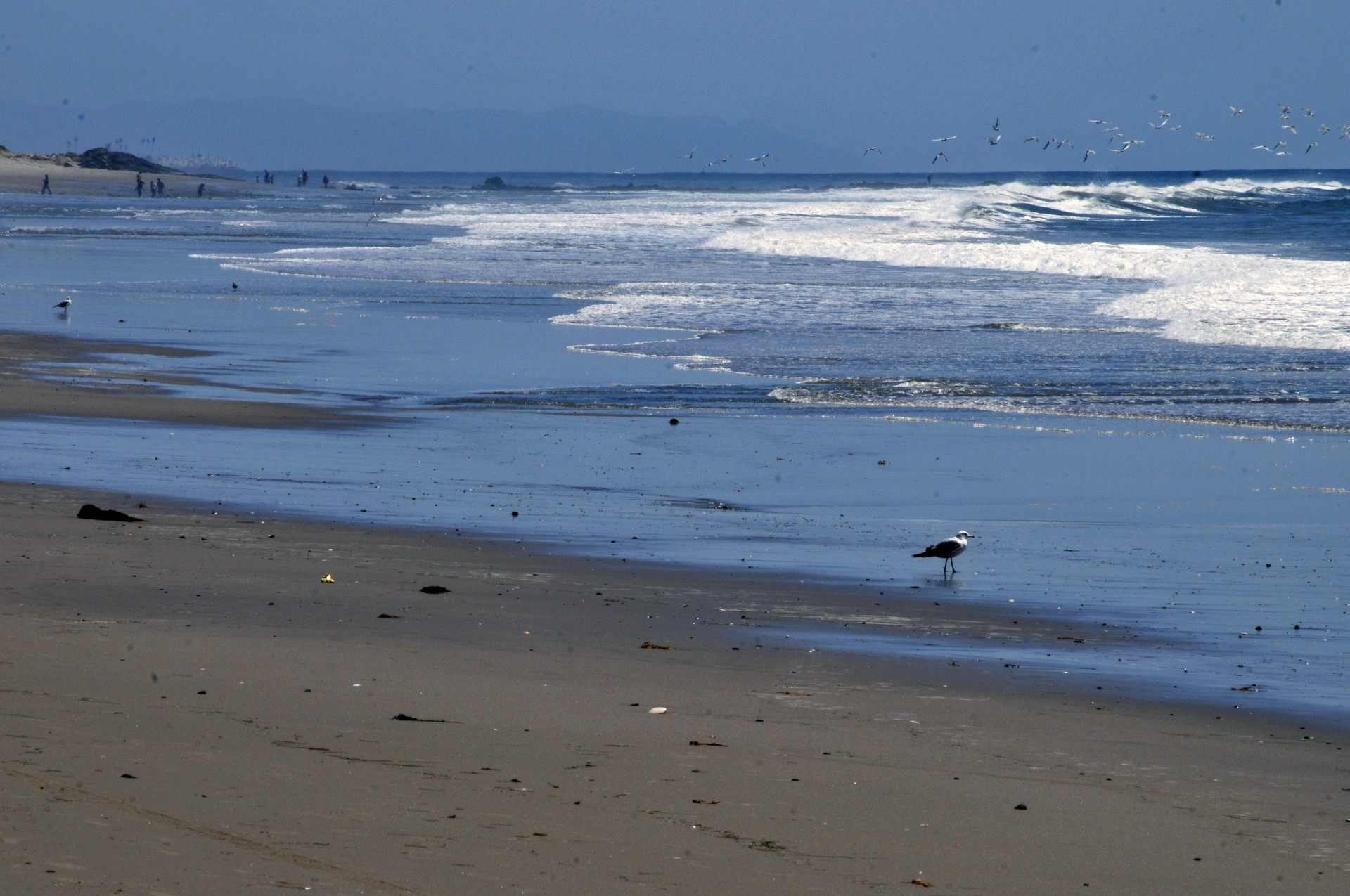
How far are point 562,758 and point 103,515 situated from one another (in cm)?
476

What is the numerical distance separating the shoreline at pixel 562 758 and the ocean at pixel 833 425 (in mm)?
844

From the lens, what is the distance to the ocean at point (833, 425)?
25.4 feet

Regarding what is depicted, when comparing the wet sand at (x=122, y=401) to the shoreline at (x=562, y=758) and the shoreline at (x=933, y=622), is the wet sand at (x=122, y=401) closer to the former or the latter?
the shoreline at (x=933, y=622)

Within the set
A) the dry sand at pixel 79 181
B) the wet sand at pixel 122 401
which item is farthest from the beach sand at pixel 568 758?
the dry sand at pixel 79 181

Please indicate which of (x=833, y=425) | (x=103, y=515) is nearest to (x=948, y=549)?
(x=103, y=515)

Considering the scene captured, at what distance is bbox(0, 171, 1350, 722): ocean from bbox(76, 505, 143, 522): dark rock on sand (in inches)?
35.5

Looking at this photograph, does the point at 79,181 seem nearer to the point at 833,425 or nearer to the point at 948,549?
the point at 833,425

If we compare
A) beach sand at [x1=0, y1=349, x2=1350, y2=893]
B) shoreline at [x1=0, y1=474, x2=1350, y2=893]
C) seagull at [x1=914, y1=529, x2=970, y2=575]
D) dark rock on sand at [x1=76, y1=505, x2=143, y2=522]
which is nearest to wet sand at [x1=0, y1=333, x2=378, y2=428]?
dark rock on sand at [x1=76, y1=505, x2=143, y2=522]

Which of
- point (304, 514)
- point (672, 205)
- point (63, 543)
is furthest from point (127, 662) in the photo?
point (672, 205)

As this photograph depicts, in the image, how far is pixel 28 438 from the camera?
11328 millimetres

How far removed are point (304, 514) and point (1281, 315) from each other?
16.4m

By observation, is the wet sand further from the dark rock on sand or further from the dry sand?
Result: the dry sand

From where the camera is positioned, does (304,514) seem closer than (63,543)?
No

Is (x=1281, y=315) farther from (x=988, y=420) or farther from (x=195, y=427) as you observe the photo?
(x=195, y=427)
